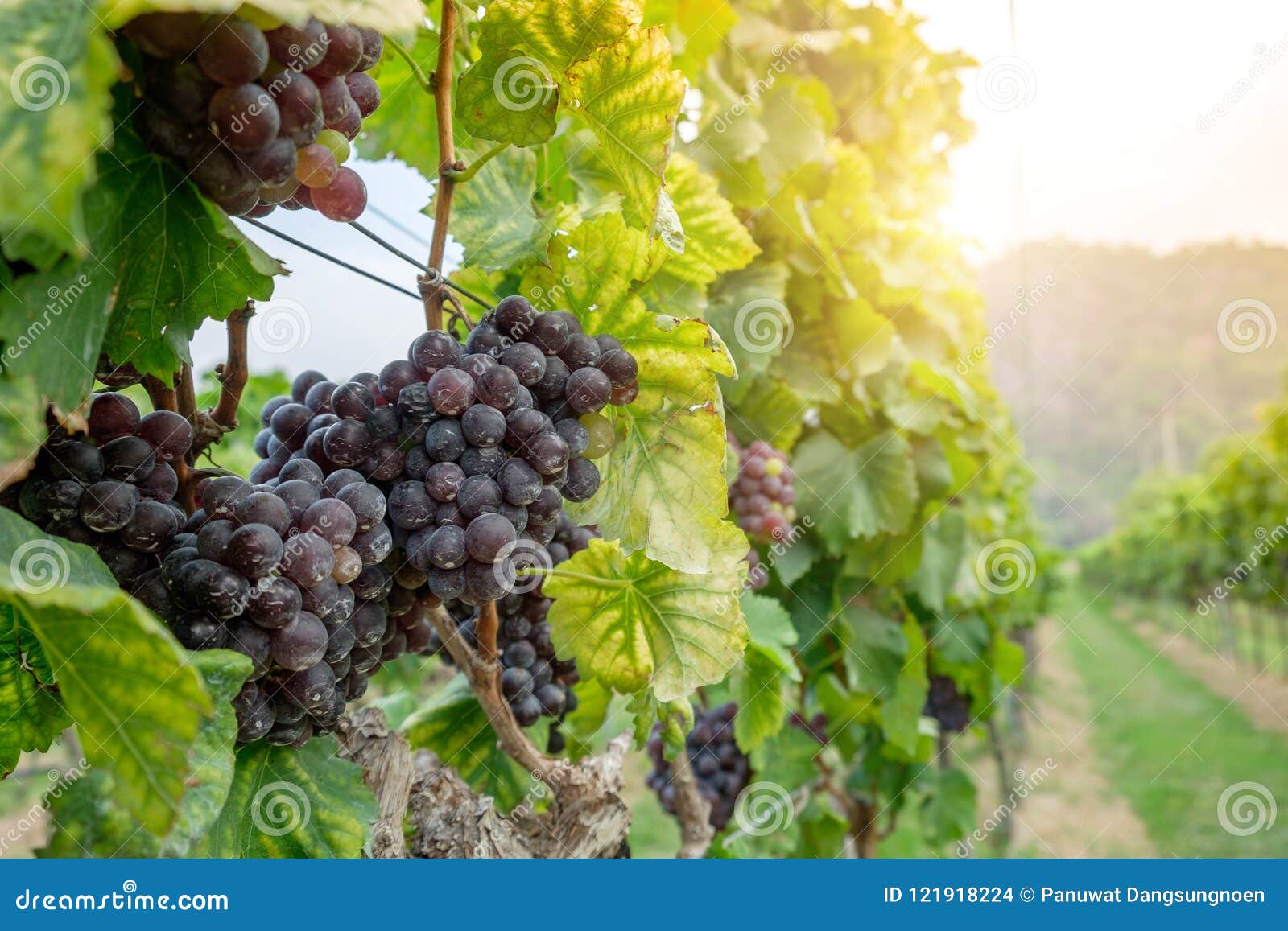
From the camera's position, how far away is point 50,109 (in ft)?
1.52

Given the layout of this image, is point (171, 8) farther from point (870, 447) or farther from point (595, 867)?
point (870, 447)

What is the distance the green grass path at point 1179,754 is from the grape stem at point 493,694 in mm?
6856

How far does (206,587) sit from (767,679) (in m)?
1.18

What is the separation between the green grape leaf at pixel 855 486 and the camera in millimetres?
2213

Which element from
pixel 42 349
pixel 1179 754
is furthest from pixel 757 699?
pixel 1179 754

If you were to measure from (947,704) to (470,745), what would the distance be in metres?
Answer: 2.60

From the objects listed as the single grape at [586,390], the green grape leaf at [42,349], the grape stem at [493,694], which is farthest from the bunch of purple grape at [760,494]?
the green grape leaf at [42,349]

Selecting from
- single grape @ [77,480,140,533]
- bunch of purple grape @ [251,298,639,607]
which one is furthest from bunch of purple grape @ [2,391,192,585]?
bunch of purple grape @ [251,298,639,607]

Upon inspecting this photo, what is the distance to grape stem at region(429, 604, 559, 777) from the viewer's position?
1.04 m

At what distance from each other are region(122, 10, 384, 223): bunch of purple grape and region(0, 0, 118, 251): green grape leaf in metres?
0.08

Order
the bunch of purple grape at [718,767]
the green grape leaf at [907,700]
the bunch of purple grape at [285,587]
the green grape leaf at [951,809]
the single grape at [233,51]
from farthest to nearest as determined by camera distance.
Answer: the green grape leaf at [951,809] < the green grape leaf at [907,700] < the bunch of purple grape at [718,767] < the bunch of purple grape at [285,587] < the single grape at [233,51]

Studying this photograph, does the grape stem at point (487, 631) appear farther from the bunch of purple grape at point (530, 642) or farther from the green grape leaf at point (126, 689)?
the green grape leaf at point (126, 689)

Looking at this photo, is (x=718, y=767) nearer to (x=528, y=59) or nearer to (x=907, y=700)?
(x=907, y=700)

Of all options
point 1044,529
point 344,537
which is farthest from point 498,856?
point 1044,529
